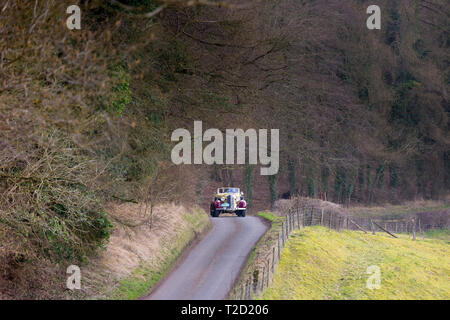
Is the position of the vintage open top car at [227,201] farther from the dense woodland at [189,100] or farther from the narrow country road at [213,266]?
the dense woodland at [189,100]

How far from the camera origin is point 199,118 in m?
22.3

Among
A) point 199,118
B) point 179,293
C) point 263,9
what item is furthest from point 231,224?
point 179,293

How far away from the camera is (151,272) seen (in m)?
19.1

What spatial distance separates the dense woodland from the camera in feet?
36.1

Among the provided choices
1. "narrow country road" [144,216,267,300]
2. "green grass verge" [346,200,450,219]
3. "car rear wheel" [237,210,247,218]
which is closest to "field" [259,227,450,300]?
"narrow country road" [144,216,267,300]

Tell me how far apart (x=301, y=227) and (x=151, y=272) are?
41.4ft

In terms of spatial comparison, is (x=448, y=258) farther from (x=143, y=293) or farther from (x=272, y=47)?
(x=143, y=293)

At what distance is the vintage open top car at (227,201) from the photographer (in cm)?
3173

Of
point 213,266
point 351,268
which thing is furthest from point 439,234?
point 213,266

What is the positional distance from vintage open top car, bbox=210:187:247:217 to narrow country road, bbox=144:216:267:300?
1.78 meters

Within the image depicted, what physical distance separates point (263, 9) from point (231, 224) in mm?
12188

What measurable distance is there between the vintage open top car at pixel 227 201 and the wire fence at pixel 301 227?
280 cm

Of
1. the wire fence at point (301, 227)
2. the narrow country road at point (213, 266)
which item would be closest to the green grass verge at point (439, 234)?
the wire fence at point (301, 227)

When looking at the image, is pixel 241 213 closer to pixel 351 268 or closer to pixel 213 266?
pixel 351 268
